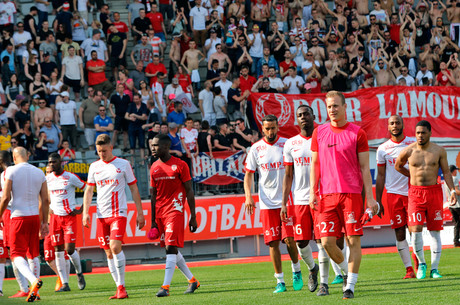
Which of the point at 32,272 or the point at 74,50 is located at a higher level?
the point at 74,50

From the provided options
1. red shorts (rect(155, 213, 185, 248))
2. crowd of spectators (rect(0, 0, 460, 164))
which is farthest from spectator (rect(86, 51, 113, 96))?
red shorts (rect(155, 213, 185, 248))

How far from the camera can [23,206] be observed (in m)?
12.0

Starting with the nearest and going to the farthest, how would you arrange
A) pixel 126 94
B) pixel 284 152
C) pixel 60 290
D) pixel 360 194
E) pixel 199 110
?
pixel 360 194
pixel 284 152
pixel 60 290
pixel 126 94
pixel 199 110

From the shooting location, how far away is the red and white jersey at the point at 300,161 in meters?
11.0

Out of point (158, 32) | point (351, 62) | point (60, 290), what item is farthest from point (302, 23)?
point (60, 290)

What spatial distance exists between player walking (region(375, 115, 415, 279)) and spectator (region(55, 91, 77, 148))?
12.5 metres

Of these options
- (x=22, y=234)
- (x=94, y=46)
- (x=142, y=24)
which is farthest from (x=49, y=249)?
(x=142, y=24)

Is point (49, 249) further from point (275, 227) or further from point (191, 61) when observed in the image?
point (191, 61)

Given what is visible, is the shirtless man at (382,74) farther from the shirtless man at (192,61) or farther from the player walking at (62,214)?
the player walking at (62,214)

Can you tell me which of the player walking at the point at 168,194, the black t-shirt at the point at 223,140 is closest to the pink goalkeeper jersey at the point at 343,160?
the player walking at the point at 168,194

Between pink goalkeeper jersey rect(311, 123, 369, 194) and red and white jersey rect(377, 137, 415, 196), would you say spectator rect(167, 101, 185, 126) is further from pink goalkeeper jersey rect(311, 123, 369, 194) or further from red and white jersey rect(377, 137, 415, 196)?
pink goalkeeper jersey rect(311, 123, 369, 194)

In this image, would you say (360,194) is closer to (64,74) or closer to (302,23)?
(64,74)

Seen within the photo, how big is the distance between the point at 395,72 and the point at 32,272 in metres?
17.9

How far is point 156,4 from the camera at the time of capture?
26.9 meters
